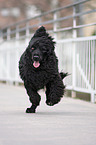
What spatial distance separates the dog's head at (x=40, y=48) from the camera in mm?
7980

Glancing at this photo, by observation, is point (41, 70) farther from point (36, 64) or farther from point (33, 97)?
point (33, 97)

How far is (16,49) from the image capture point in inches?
682

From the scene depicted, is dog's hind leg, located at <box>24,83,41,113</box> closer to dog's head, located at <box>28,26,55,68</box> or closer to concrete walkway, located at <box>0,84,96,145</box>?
concrete walkway, located at <box>0,84,96,145</box>

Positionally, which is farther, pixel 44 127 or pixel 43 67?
pixel 43 67

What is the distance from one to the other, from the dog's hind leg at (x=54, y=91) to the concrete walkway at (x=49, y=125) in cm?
22

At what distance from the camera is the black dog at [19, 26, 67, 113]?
8.09m

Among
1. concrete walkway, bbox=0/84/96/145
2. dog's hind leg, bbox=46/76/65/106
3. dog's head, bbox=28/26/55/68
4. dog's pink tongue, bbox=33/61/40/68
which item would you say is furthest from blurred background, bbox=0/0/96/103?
dog's pink tongue, bbox=33/61/40/68

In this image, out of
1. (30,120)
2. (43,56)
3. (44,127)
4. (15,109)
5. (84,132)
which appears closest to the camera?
(84,132)

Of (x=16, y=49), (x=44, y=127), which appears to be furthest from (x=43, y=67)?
(x=16, y=49)

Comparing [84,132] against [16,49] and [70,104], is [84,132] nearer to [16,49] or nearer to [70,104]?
[70,104]

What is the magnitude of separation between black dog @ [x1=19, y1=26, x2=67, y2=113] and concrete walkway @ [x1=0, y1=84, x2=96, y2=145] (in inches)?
12.0

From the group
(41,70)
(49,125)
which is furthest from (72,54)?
(49,125)

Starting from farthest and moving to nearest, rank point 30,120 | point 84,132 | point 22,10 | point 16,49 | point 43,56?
point 22,10, point 16,49, point 43,56, point 30,120, point 84,132

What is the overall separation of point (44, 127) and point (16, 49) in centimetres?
1094
